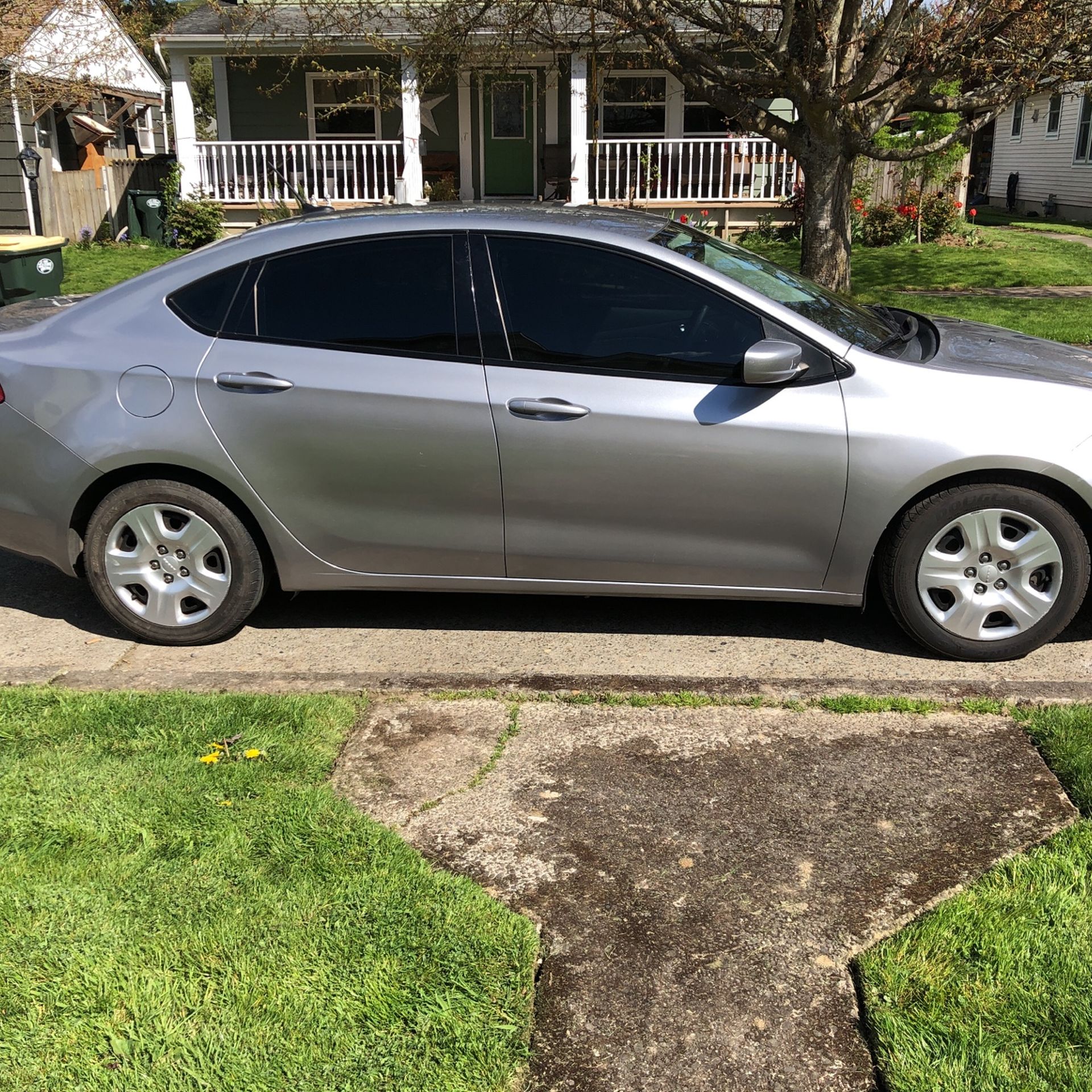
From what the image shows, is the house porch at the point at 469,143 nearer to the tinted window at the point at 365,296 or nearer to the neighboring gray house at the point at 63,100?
the neighboring gray house at the point at 63,100

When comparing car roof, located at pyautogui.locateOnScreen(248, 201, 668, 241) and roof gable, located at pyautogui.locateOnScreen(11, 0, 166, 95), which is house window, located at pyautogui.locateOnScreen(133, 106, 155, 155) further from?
car roof, located at pyautogui.locateOnScreen(248, 201, 668, 241)

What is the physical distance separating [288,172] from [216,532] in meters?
16.9

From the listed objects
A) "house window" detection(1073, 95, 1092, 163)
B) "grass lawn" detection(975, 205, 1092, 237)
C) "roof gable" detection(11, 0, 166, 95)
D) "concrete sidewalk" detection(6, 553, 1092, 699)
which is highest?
"roof gable" detection(11, 0, 166, 95)

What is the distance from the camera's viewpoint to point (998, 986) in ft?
9.02

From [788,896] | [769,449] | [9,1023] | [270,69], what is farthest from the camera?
[270,69]

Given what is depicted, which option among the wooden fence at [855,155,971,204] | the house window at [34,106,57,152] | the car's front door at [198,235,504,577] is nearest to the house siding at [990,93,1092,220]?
the wooden fence at [855,155,971,204]

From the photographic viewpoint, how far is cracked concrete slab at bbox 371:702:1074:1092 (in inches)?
105

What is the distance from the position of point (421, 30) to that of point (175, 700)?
9914mm

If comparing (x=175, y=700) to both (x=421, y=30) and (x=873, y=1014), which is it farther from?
(x=421, y=30)

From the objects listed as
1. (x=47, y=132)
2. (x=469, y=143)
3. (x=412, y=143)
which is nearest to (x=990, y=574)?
(x=412, y=143)

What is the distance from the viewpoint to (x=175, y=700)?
4285mm

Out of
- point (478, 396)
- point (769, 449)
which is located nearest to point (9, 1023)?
point (478, 396)

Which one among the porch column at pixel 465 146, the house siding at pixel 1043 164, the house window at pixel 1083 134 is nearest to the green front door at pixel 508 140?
the porch column at pixel 465 146

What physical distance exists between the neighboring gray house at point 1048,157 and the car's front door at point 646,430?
22964 mm
